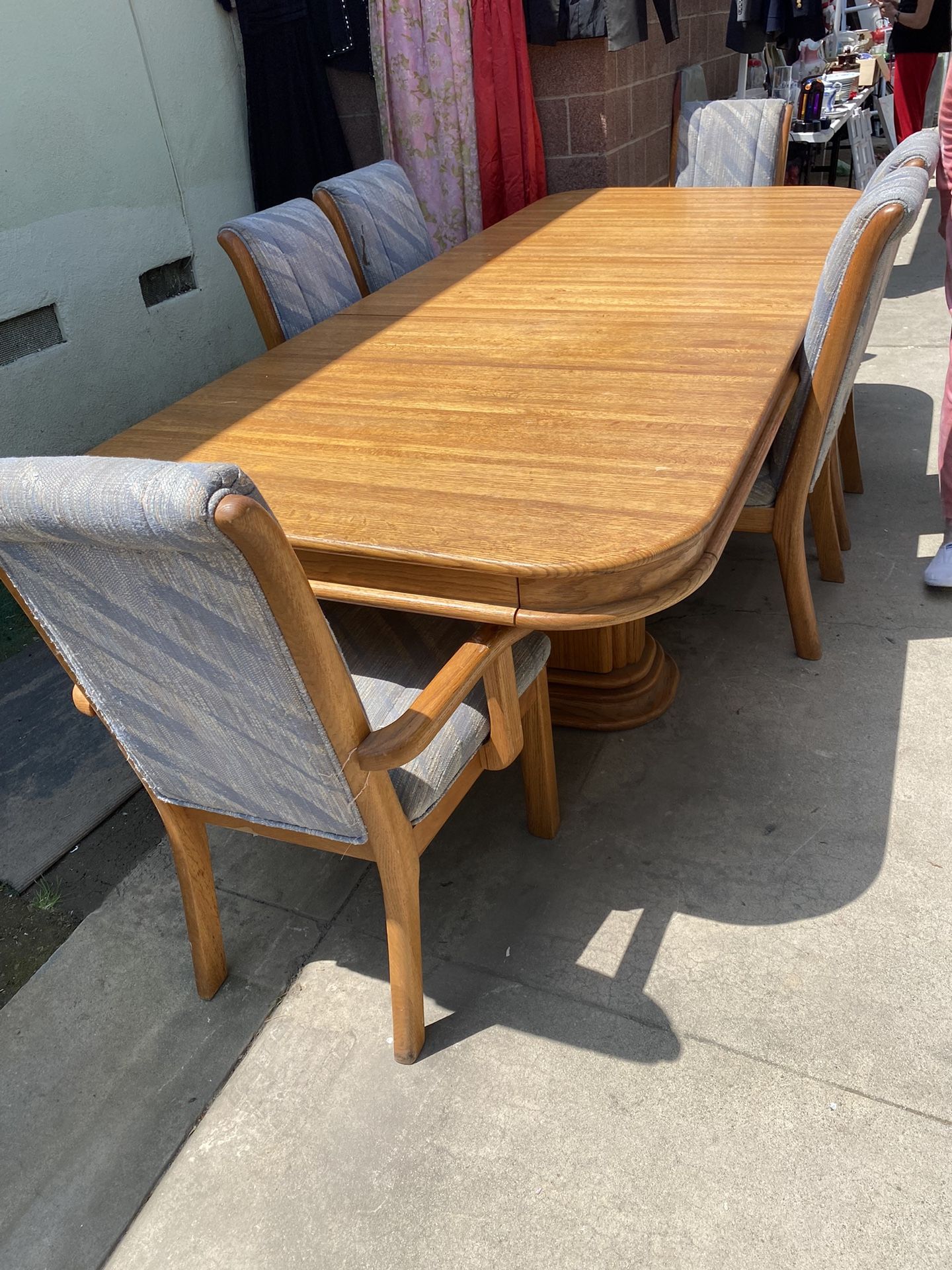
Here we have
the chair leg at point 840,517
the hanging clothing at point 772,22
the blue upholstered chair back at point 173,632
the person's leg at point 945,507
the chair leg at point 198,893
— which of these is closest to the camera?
the blue upholstered chair back at point 173,632

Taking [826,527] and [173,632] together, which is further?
[826,527]

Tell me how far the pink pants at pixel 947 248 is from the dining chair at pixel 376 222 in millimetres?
1302

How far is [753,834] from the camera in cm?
172

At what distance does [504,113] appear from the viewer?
3.54m

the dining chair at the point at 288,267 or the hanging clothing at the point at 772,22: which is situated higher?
the hanging clothing at the point at 772,22

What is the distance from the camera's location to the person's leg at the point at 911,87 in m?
4.35

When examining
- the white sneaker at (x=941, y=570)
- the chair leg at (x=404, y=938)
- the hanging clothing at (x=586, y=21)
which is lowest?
the white sneaker at (x=941, y=570)

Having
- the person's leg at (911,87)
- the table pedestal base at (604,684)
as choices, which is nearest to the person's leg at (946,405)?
the table pedestal base at (604,684)

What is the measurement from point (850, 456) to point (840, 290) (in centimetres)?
112

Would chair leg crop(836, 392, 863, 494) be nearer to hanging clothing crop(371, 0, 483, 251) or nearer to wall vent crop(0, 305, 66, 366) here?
hanging clothing crop(371, 0, 483, 251)

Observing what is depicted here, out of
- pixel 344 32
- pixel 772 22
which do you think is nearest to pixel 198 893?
pixel 344 32

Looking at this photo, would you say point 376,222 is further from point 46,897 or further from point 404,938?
point 404,938

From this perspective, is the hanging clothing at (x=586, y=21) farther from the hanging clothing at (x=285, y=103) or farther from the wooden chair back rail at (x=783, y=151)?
the hanging clothing at (x=285, y=103)

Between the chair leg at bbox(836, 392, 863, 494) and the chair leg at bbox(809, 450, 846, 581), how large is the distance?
415mm
